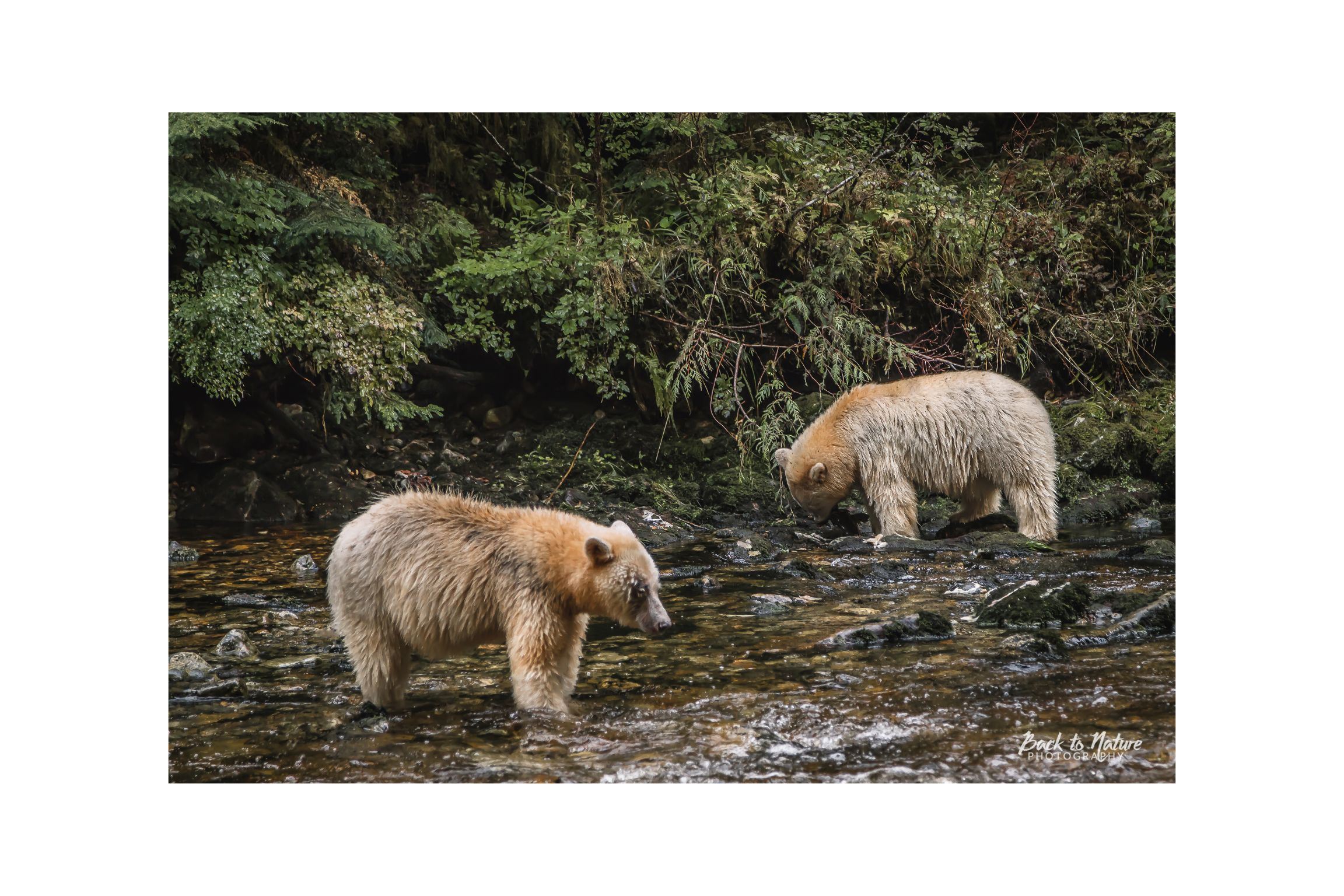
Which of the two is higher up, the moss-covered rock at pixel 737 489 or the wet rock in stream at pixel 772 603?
the moss-covered rock at pixel 737 489

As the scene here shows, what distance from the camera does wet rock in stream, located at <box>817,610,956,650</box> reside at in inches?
250

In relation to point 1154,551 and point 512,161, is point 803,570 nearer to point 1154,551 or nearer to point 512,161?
point 1154,551

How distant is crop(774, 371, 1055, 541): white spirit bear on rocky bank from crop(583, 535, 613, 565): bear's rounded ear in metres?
5.59

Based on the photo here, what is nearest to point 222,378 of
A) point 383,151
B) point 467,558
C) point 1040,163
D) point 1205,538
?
point 383,151

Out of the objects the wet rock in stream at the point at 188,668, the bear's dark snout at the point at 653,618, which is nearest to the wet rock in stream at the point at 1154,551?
the bear's dark snout at the point at 653,618

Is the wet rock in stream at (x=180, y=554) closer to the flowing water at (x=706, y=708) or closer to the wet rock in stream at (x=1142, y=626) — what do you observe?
the flowing water at (x=706, y=708)

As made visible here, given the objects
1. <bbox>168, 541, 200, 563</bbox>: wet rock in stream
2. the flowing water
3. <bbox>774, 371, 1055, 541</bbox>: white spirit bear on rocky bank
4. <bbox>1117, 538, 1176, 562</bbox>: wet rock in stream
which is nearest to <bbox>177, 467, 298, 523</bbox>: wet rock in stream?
<bbox>168, 541, 200, 563</bbox>: wet rock in stream

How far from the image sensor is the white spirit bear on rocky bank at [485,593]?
210 inches

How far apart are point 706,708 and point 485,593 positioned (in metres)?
1.50

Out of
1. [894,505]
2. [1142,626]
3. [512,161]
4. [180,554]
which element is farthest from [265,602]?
[512,161]

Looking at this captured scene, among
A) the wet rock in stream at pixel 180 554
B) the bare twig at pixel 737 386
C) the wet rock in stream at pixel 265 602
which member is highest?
the bare twig at pixel 737 386

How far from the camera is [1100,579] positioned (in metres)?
7.77

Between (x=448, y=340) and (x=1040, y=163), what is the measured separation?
9.62 meters

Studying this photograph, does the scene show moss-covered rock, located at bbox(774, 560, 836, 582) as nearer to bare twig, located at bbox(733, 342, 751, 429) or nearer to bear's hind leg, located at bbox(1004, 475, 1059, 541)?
bear's hind leg, located at bbox(1004, 475, 1059, 541)
